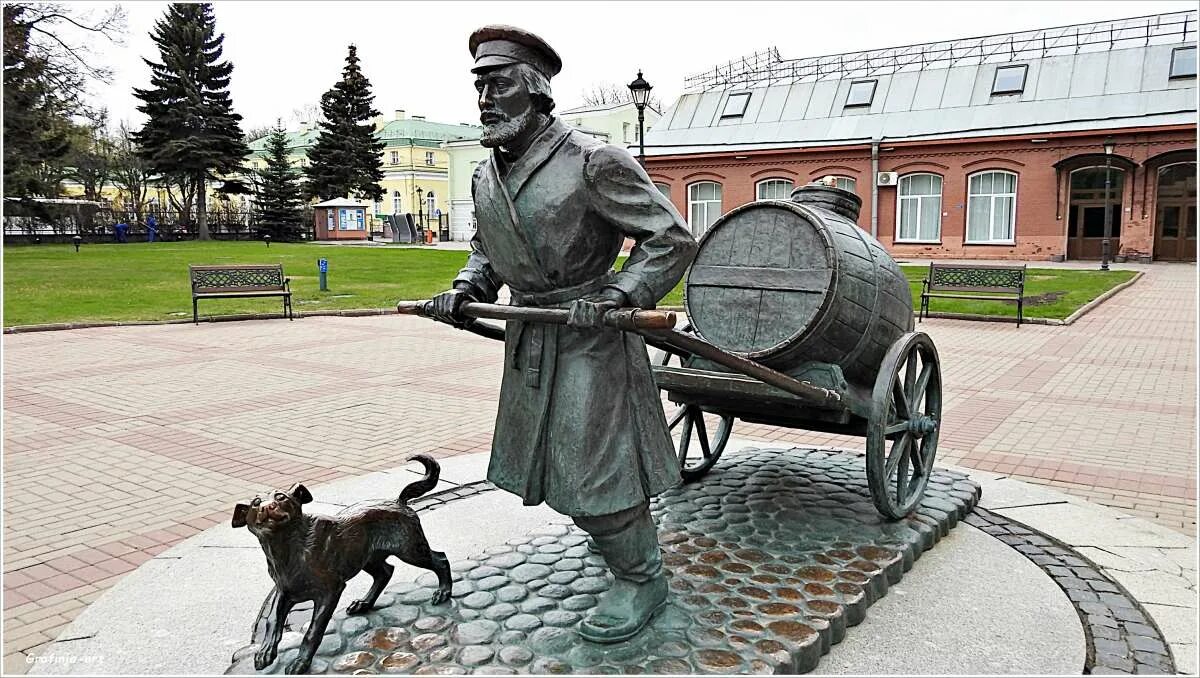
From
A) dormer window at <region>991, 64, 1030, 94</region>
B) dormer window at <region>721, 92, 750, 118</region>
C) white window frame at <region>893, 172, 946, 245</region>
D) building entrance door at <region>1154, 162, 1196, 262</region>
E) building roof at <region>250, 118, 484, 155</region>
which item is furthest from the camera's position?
building roof at <region>250, 118, 484, 155</region>

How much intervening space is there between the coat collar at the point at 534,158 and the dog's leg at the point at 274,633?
1.64 meters

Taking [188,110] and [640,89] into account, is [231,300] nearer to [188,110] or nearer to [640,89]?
[640,89]

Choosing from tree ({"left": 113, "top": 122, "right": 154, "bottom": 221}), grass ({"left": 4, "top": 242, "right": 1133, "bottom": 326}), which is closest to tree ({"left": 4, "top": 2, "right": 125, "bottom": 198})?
grass ({"left": 4, "top": 242, "right": 1133, "bottom": 326})

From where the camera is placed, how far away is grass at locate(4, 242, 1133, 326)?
1559 cm

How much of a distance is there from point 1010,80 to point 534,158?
Answer: 30.7 m

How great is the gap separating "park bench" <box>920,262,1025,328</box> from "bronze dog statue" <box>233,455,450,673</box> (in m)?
13.3

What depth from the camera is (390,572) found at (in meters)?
3.43

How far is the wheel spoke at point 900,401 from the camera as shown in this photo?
170 inches

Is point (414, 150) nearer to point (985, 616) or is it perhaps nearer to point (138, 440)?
point (138, 440)

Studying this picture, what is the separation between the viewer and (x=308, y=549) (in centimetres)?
293

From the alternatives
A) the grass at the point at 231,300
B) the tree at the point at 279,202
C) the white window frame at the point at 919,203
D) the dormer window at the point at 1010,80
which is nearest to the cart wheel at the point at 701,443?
the grass at the point at 231,300

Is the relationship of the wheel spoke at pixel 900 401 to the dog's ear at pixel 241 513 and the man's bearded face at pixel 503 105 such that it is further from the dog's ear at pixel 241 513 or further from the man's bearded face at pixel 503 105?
the dog's ear at pixel 241 513

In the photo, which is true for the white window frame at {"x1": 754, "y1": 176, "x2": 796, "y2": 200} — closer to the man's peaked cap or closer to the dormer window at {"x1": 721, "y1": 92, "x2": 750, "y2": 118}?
the dormer window at {"x1": 721, "y1": 92, "x2": 750, "y2": 118}

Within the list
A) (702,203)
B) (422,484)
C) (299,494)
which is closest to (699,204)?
(702,203)
